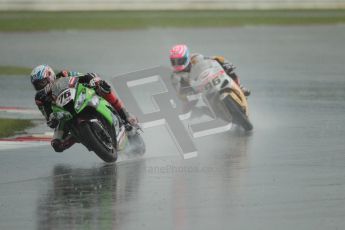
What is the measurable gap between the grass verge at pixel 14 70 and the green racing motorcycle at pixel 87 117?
36.5 feet

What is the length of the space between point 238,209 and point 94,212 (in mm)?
1288

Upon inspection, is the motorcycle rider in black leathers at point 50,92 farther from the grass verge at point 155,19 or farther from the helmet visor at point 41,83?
the grass verge at point 155,19

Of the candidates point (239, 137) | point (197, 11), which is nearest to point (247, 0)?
point (197, 11)

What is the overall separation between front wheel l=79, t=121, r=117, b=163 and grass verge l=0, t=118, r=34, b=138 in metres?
2.93

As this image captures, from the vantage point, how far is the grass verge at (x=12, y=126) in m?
13.8

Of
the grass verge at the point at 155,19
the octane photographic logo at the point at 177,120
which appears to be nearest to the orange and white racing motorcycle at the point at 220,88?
the octane photographic logo at the point at 177,120

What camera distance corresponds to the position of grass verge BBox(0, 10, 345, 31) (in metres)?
35.4

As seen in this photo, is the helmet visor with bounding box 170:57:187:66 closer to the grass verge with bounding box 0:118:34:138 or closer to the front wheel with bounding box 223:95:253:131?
the front wheel with bounding box 223:95:253:131

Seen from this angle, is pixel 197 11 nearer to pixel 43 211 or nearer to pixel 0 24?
pixel 0 24

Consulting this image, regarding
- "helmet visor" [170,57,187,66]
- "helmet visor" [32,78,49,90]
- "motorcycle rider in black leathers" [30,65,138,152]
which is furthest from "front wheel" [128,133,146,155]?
"helmet visor" [170,57,187,66]

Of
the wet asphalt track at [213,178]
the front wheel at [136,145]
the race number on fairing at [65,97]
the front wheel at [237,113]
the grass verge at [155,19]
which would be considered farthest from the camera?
the grass verge at [155,19]

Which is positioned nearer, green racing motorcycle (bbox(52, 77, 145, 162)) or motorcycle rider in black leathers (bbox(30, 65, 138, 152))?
green racing motorcycle (bbox(52, 77, 145, 162))

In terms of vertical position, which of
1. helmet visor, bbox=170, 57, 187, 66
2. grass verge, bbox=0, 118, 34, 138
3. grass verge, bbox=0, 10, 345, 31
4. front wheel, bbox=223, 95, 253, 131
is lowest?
grass verge, bbox=0, 10, 345, 31

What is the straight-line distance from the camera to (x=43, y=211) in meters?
8.58
